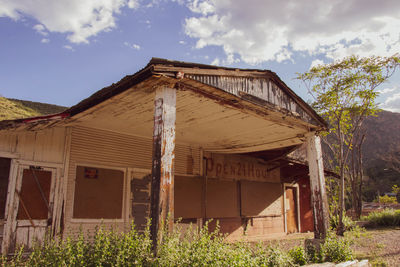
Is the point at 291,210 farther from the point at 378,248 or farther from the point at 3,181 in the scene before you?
the point at 3,181

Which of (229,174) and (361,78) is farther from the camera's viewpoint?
(361,78)

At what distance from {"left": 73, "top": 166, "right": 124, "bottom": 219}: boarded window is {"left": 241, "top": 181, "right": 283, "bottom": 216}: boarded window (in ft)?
16.5

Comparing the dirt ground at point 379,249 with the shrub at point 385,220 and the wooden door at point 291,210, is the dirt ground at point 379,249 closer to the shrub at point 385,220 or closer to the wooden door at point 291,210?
the wooden door at point 291,210

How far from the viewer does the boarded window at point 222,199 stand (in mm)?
10906

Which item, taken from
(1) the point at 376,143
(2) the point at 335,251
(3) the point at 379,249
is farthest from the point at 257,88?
(1) the point at 376,143

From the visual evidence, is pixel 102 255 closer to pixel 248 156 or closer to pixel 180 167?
pixel 180 167

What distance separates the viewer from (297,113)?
25.3 feet

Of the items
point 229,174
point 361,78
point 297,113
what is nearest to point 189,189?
point 229,174

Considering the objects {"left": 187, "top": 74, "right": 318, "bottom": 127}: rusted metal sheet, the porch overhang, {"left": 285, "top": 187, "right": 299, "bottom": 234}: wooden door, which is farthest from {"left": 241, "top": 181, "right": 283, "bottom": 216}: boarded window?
{"left": 187, "top": 74, "right": 318, "bottom": 127}: rusted metal sheet

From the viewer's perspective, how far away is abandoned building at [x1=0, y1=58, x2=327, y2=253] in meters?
4.98

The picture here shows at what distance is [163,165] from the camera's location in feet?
14.8

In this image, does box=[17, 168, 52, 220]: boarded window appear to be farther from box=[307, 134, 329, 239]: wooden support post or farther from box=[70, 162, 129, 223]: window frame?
box=[307, 134, 329, 239]: wooden support post

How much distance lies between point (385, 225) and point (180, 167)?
10.8 m

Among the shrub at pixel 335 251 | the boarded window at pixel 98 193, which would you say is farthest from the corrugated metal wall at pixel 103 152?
the shrub at pixel 335 251
